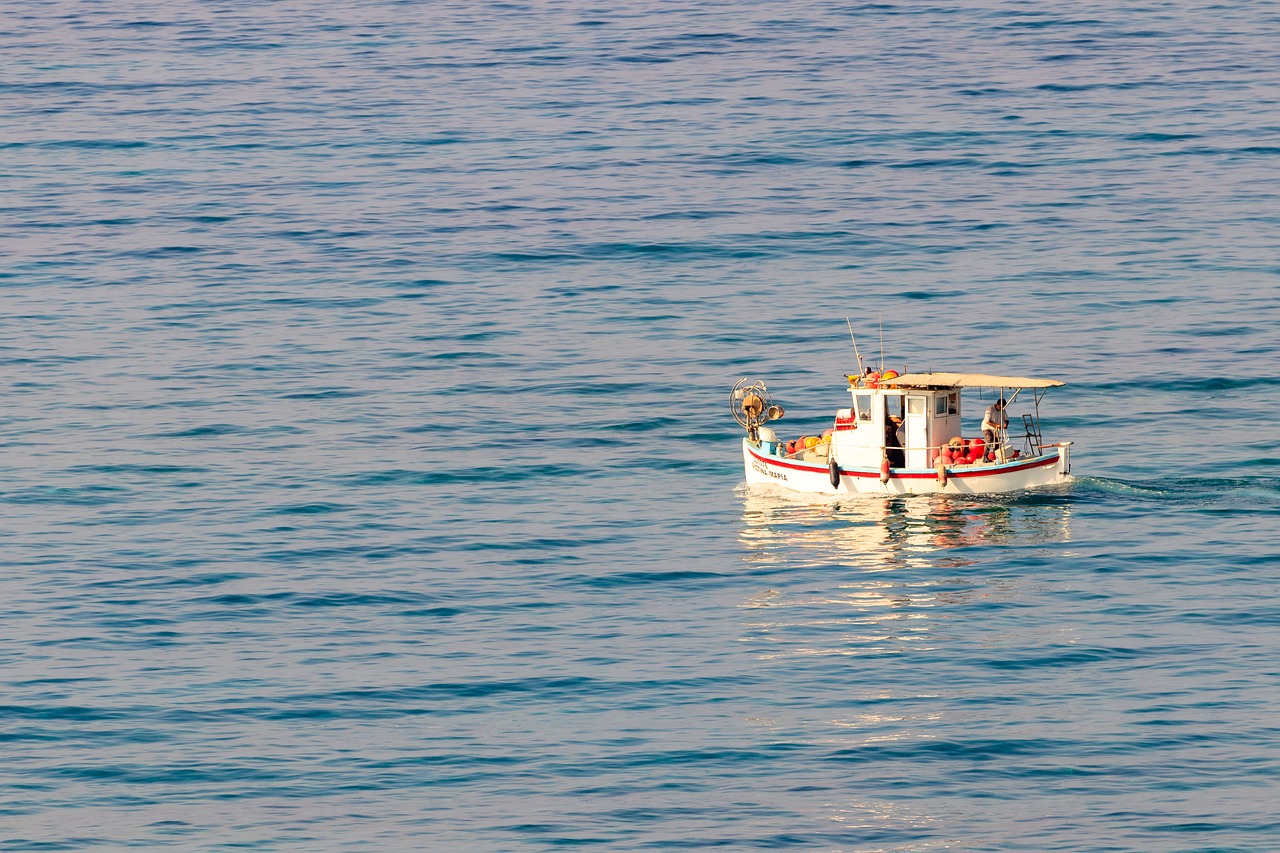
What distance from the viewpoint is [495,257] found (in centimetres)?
9556

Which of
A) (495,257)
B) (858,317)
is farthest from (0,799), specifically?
(495,257)

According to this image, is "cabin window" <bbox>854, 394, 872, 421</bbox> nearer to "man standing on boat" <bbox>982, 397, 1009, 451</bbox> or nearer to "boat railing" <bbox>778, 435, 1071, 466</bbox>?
"boat railing" <bbox>778, 435, 1071, 466</bbox>

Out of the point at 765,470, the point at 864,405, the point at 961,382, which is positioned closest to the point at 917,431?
the point at 864,405

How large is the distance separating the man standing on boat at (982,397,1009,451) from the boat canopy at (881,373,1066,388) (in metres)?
0.89

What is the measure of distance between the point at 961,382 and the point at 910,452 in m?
2.73

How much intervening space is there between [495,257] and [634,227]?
7.22 metres

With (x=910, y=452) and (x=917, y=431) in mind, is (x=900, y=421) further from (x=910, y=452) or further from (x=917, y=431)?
(x=910, y=452)

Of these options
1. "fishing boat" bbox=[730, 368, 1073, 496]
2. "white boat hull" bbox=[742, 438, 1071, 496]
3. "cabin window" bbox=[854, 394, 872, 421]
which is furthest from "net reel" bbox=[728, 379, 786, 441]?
"cabin window" bbox=[854, 394, 872, 421]

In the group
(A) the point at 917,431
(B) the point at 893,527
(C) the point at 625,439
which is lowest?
(B) the point at 893,527

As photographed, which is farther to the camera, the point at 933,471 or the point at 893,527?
the point at 933,471

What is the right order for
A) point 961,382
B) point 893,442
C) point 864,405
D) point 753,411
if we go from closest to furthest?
1. point 961,382
2. point 893,442
3. point 864,405
4. point 753,411

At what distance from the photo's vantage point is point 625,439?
68.5m

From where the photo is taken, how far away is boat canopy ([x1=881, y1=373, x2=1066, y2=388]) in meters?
59.0

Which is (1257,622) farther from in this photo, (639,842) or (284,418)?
(284,418)
